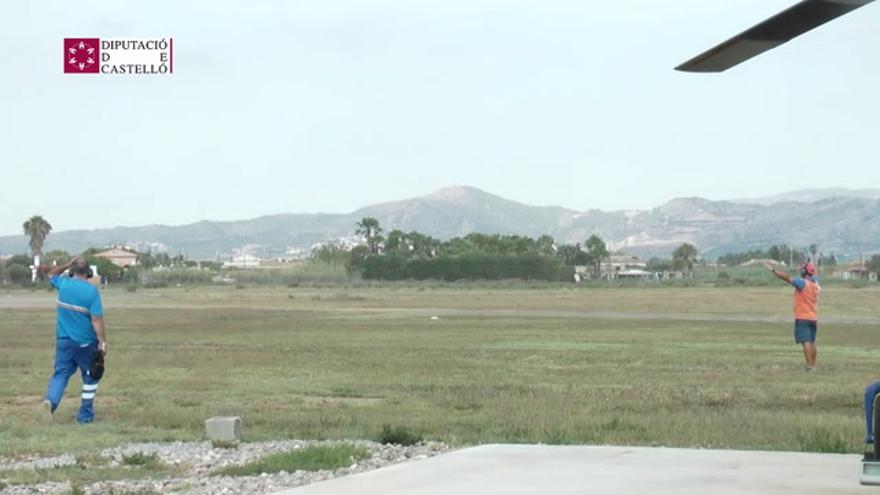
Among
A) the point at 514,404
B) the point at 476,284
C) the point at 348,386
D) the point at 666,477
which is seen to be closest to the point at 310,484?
the point at 666,477

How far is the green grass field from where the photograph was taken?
14656mm

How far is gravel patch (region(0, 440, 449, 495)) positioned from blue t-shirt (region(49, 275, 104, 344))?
2606 millimetres

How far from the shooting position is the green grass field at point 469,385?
48.1 feet

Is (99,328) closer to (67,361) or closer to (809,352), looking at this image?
(67,361)

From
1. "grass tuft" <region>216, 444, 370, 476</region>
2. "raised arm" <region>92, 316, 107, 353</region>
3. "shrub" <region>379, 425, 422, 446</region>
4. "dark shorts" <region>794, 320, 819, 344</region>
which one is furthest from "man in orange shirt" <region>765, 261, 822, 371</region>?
"grass tuft" <region>216, 444, 370, 476</region>

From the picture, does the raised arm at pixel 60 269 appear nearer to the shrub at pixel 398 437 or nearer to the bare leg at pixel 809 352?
the shrub at pixel 398 437

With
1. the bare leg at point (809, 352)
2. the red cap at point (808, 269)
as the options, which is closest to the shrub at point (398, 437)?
the red cap at point (808, 269)

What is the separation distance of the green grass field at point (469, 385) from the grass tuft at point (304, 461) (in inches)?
62.1

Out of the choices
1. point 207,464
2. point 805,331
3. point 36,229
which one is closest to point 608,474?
point 207,464

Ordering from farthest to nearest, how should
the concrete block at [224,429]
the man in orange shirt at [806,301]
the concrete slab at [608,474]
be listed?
the man in orange shirt at [806,301], the concrete block at [224,429], the concrete slab at [608,474]

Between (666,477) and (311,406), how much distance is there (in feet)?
27.0

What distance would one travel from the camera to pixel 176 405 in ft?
58.5

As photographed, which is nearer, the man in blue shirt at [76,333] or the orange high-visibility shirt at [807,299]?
the man in blue shirt at [76,333]

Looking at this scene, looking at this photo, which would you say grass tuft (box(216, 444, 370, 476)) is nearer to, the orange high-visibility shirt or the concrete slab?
the concrete slab
